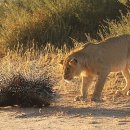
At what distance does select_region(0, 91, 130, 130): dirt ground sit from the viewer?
1046 cm

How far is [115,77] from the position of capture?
15508 millimetres

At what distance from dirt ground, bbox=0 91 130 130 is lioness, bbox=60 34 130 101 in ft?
1.53

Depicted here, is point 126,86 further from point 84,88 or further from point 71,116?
point 71,116

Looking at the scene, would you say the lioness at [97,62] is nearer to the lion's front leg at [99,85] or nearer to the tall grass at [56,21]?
the lion's front leg at [99,85]

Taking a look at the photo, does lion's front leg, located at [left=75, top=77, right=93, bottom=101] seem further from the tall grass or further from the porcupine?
the tall grass

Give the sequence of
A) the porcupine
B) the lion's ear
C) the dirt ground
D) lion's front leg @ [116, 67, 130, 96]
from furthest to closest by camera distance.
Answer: lion's front leg @ [116, 67, 130, 96], the lion's ear, the porcupine, the dirt ground

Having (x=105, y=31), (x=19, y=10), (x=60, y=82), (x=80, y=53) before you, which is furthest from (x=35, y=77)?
(x=19, y=10)

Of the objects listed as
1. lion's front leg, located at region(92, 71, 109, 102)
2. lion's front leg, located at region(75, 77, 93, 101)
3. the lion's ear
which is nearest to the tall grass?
lion's front leg, located at region(75, 77, 93, 101)

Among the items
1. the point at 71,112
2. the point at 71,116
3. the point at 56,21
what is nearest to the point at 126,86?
the point at 71,112

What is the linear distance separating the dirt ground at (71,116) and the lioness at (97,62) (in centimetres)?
47

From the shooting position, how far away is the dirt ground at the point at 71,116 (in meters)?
10.5

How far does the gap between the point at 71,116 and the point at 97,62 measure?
6.49 feet

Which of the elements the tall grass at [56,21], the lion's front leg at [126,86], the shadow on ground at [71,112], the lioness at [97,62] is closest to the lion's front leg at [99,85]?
the lioness at [97,62]

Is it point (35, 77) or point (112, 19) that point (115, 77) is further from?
point (112, 19)
